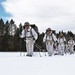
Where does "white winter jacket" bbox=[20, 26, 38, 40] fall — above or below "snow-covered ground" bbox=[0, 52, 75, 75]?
above

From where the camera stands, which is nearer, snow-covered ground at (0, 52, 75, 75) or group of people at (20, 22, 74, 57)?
snow-covered ground at (0, 52, 75, 75)

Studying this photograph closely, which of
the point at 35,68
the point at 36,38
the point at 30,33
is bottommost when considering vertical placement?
the point at 35,68

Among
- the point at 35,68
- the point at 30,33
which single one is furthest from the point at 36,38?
the point at 35,68

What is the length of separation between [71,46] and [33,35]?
43.4 ft

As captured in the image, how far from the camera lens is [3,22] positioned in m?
83.6

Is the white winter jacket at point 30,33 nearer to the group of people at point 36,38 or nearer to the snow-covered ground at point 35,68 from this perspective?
the group of people at point 36,38

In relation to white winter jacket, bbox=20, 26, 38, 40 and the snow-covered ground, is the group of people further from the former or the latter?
the snow-covered ground

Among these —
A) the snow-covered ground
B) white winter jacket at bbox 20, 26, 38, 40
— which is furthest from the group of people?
the snow-covered ground

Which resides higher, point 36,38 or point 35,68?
point 36,38

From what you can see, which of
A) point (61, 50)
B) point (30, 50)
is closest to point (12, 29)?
point (61, 50)

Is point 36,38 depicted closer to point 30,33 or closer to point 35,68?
point 30,33

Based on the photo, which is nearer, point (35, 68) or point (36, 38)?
point (35, 68)

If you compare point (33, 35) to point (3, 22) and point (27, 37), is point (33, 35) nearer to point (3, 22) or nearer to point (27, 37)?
point (27, 37)

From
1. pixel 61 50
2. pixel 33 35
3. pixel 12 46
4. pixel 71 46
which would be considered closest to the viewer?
pixel 33 35
